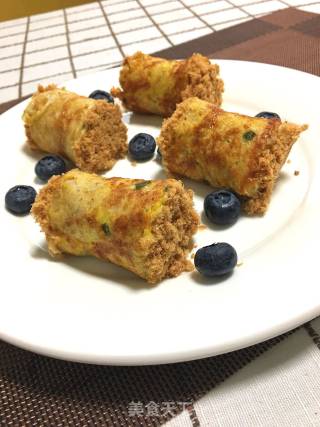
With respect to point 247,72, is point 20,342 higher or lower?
lower

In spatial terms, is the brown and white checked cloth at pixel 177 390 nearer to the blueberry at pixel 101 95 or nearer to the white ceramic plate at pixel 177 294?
the white ceramic plate at pixel 177 294

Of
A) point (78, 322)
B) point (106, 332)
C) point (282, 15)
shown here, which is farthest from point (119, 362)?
point (282, 15)

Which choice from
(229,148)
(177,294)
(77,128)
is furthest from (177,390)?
(77,128)

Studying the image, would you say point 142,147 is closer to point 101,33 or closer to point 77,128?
point 77,128

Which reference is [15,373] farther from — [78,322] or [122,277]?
[122,277]

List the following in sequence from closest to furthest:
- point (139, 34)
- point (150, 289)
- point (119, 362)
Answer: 1. point (119, 362)
2. point (150, 289)
3. point (139, 34)
